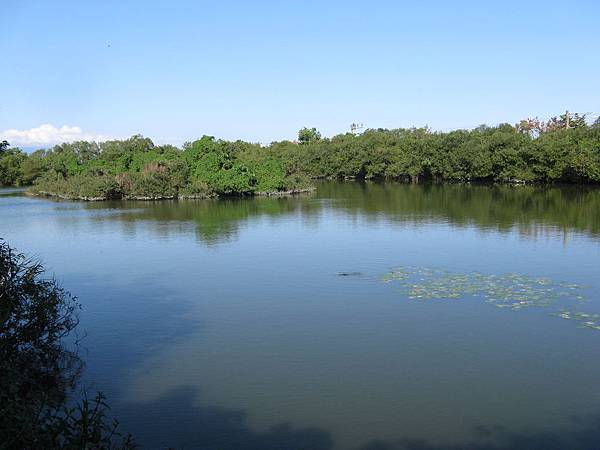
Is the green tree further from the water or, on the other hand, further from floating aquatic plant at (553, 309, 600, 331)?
floating aquatic plant at (553, 309, 600, 331)

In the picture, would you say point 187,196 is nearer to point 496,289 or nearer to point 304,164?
point 304,164

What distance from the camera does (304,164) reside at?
81.6 metres

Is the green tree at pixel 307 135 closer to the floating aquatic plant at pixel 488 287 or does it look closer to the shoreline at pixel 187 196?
the shoreline at pixel 187 196

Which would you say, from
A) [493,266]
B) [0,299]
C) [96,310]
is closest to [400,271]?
[493,266]

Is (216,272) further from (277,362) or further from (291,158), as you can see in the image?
(291,158)

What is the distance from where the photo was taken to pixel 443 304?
15.8 metres

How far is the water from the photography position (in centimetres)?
946

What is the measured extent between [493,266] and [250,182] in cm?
3514

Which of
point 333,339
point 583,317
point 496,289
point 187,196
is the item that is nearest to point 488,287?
point 496,289

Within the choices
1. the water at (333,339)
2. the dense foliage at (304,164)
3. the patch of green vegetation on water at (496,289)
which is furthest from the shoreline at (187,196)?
the patch of green vegetation on water at (496,289)

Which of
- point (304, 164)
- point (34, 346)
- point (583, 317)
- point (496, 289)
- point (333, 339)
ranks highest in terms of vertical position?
point (304, 164)

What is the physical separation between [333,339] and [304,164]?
6919cm

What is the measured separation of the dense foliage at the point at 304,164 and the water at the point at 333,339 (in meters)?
22.0

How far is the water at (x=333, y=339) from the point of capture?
31.0 ft
